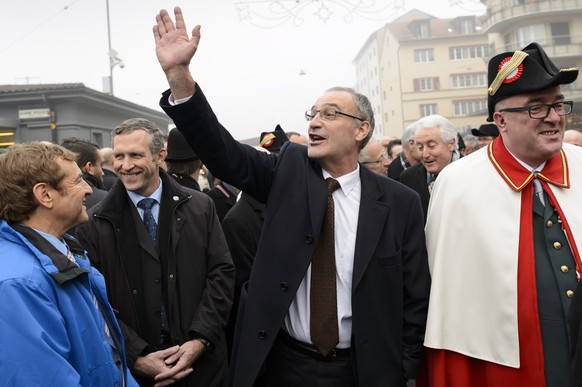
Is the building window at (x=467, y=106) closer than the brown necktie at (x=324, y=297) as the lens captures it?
No

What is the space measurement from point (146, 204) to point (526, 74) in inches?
89.8

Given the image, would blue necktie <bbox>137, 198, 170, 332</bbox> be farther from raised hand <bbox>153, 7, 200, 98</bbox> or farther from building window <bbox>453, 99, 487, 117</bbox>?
building window <bbox>453, 99, 487, 117</bbox>

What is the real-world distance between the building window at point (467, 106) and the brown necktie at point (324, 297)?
57.9 meters

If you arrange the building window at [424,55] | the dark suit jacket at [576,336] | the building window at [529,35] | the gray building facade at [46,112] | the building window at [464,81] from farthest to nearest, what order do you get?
the building window at [464,81] < the building window at [424,55] < the building window at [529,35] < the gray building facade at [46,112] < the dark suit jacket at [576,336]

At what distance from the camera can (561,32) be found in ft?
130

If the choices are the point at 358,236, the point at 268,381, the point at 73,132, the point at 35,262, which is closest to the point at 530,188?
the point at 358,236

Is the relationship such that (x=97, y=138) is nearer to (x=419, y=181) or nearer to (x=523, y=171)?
(x=419, y=181)

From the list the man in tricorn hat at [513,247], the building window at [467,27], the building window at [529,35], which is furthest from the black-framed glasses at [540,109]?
the building window at [467,27]

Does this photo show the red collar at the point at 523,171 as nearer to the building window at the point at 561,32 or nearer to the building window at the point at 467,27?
the building window at the point at 561,32

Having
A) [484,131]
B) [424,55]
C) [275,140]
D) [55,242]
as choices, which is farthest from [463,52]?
[55,242]

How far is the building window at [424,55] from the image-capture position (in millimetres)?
56781

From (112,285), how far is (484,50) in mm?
60703

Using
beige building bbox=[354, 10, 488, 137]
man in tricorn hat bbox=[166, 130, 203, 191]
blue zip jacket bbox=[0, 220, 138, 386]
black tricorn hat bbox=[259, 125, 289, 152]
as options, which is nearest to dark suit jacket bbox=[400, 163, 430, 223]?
black tricorn hat bbox=[259, 125, 289, 152]

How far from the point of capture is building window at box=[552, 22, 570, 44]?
39.2 metres
